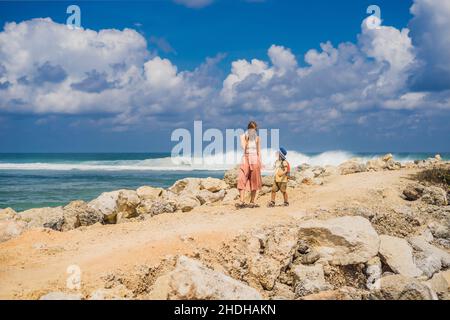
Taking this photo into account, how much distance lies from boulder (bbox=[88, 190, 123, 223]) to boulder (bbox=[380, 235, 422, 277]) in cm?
662

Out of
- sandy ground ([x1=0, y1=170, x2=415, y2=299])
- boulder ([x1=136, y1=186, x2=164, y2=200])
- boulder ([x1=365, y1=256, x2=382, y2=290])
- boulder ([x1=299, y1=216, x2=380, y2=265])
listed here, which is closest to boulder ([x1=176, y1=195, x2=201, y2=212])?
A: sandy ground ([x1=0, y1=170, x2=415, y2=299])

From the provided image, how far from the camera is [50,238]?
800 cm

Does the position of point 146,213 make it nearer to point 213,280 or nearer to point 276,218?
point 276,218

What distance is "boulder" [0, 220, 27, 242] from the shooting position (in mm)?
8055

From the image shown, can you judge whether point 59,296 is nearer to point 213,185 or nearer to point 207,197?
point 207,197

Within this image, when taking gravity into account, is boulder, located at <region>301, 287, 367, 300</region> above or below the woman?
below

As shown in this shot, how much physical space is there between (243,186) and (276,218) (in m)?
1.66

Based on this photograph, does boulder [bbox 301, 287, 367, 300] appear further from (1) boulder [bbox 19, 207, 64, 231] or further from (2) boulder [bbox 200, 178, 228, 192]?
(2) boulder [bbox 200, 178, 228, 192]

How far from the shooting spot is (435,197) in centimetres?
1120

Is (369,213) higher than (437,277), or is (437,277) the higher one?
A: (369,213)

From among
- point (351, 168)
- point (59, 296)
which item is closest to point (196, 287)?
point (59, 296)

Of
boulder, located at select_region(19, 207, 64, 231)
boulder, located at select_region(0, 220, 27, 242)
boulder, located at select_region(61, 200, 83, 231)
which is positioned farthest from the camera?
boulder, located at select_region(61, 200, 83, 231)
